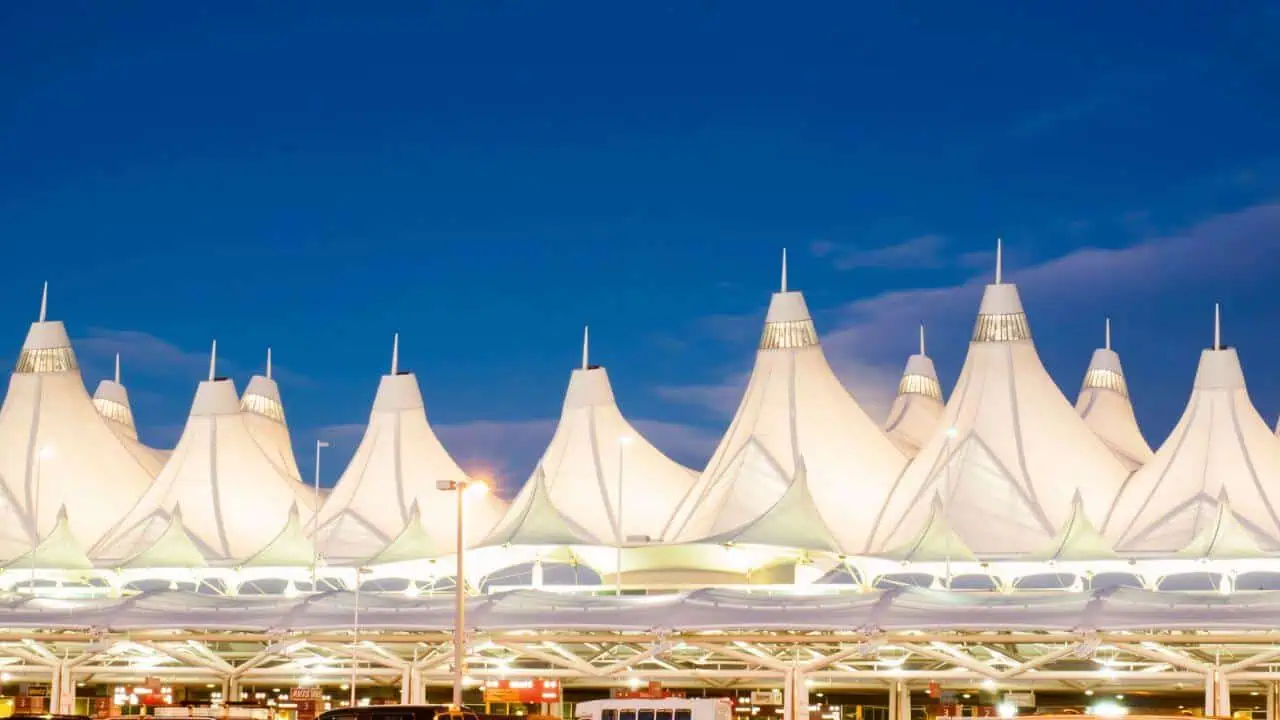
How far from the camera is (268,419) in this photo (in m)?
97.8

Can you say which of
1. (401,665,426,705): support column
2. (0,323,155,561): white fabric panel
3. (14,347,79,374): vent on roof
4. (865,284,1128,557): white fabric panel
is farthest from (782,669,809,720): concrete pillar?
(14,347,79,374): vent on roof

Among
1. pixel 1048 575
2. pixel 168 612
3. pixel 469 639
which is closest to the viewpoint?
pixel 469 639

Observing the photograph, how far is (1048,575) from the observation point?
246ft

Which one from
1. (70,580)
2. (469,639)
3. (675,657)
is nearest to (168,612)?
(469,639)

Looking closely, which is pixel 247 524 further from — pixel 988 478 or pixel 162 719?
pixel 162 719

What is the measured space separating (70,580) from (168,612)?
23.1 meters

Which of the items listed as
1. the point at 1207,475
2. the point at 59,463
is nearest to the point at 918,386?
the point at 1207,475

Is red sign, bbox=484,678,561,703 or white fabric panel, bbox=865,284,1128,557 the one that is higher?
white fabric panel, bbox=865,284,1128,557

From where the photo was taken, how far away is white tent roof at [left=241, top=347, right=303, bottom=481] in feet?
315

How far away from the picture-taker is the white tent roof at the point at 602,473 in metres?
78.8

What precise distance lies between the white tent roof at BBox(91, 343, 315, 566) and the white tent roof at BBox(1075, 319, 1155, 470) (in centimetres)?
3380

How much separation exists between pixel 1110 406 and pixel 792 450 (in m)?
24.4

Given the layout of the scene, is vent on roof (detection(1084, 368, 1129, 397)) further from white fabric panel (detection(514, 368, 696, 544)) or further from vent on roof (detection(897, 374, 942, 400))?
white fabric panel (detection(514, 368, 696, 544))

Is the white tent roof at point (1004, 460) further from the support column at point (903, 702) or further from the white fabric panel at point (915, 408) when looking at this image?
the white fabric panel at point (915, 408)
